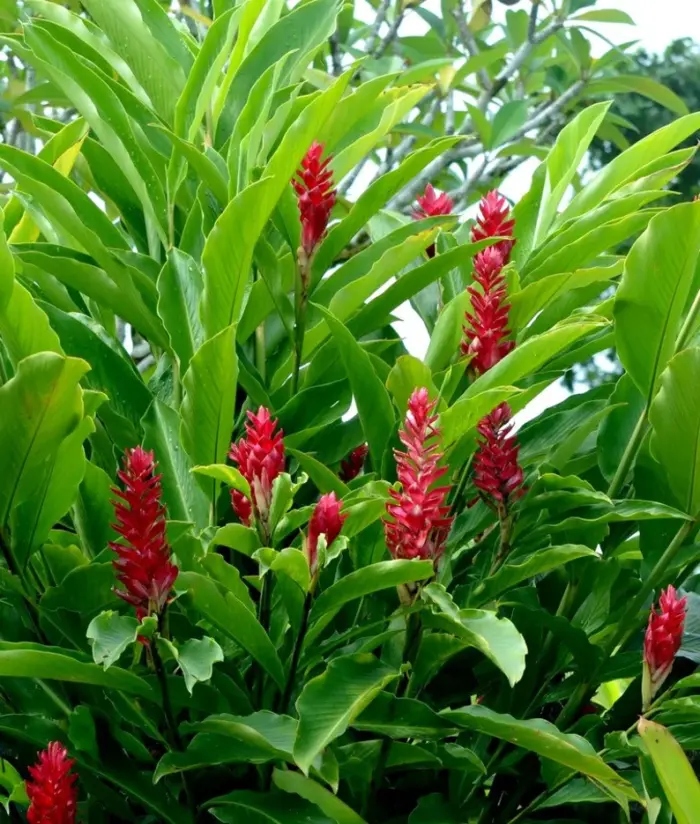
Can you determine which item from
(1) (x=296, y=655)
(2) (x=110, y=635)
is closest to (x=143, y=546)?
(2) (x=110, y=635)

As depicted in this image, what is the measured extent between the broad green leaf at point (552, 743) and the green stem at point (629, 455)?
10.9 inches

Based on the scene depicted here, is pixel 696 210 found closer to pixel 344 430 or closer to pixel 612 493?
pixel 612 493

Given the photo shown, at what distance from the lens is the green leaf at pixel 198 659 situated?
82 cm

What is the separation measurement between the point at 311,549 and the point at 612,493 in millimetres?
378

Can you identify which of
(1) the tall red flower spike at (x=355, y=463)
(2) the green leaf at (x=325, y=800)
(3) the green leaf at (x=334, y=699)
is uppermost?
(1) the tall red flower spike at (x=355, y=463)

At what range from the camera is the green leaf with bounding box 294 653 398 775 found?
81cm

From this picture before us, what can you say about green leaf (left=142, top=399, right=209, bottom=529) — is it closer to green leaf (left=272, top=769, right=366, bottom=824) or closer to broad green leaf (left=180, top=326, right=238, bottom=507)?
broad green leaf (left=180, top=326, right=238, bottom=507)

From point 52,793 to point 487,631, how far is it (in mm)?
358

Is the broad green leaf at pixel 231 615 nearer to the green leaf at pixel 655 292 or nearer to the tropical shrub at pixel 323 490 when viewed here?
the tropical shrub at pixel 323 490

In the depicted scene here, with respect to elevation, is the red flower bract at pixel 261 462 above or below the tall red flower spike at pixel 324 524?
above

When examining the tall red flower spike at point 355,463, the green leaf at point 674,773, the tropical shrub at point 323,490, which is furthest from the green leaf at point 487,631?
the tall red flower spike at point 355,463

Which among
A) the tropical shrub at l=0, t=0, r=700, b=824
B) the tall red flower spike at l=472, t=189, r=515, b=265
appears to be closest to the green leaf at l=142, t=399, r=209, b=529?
the tropical shrub at l=0, t=0, r=700, b=824

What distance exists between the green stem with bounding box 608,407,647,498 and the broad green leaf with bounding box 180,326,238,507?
38 centimetres

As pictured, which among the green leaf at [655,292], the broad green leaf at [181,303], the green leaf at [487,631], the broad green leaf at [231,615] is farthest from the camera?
the broad green leaf at [181,303]
